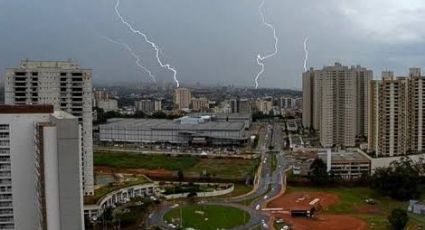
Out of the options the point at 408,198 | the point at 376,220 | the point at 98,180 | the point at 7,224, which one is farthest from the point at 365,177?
the point at 7,224

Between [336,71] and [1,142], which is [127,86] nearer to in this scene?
[336,71]

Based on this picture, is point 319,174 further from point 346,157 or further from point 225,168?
point 225,168

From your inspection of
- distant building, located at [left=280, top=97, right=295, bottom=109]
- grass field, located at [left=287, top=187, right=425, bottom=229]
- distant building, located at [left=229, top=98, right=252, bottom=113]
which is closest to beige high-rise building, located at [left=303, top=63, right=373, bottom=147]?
→ grass field, located at [left=287, top=187, right=425, bottom=229]

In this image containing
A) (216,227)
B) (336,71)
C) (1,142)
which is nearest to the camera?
(1,142)

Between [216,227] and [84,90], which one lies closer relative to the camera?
[216,227]

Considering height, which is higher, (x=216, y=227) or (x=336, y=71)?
(x=336, y=71)

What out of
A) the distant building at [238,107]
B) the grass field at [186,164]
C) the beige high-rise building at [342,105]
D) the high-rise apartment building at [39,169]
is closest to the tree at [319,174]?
the grass field at [186,164]

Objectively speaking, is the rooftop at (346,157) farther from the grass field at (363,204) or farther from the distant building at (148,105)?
the distant building at (148,105)
